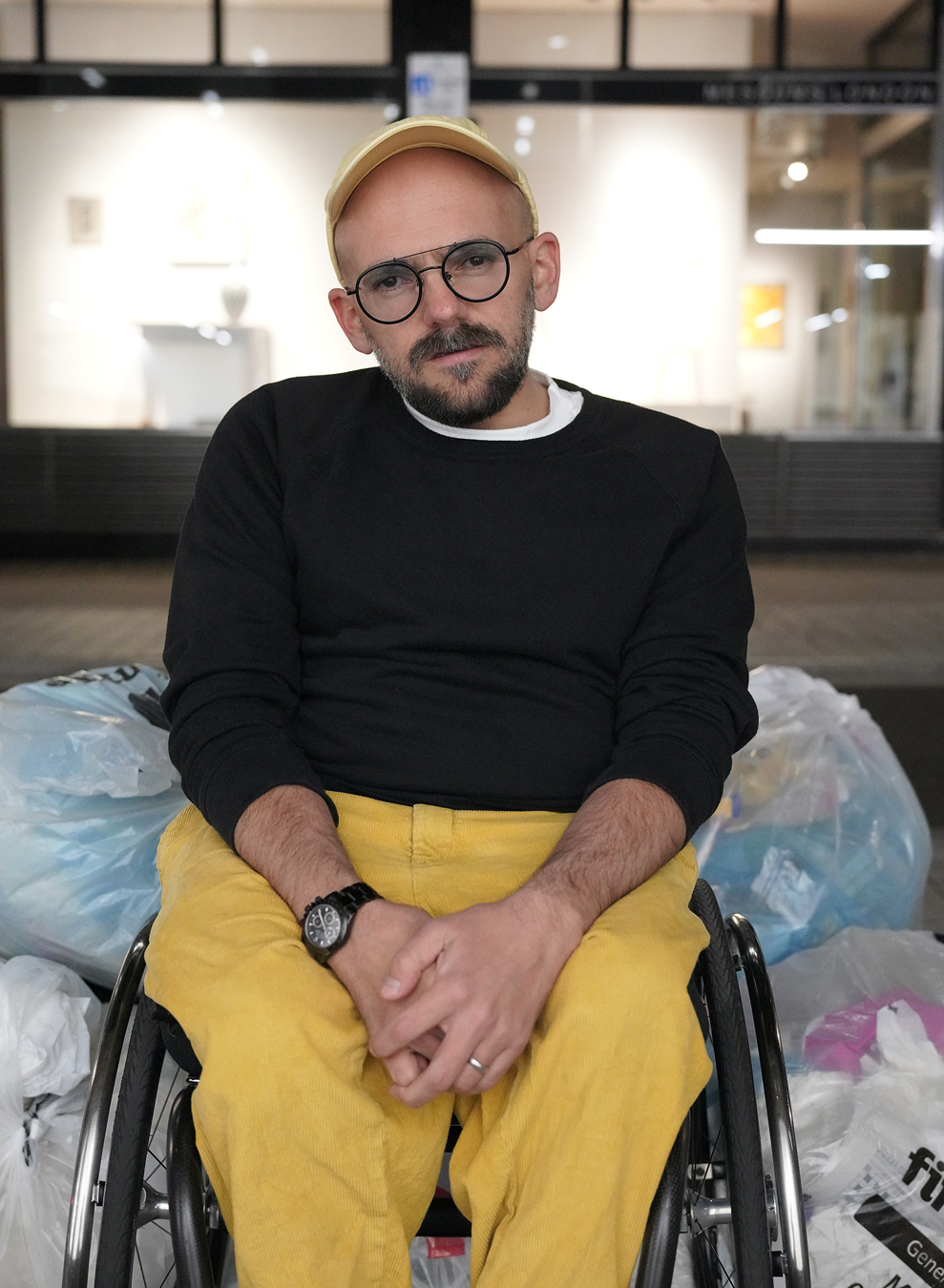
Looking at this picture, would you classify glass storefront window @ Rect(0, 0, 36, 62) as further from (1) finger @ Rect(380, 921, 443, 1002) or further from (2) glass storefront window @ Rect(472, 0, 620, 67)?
(1) finger @ Rect(380, 921, 443, 1002)

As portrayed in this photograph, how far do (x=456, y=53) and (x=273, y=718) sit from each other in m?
5.71

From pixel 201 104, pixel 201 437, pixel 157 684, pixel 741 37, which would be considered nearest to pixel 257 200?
pixel 201 104

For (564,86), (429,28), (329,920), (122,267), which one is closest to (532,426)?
(329,920)

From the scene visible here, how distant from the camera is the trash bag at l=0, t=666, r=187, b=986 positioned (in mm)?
1859

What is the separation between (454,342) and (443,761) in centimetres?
51

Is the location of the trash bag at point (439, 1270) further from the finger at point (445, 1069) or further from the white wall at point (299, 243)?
the white wall at point (299, 243)

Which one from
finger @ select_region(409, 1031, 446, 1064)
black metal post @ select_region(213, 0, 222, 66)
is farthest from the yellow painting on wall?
finger @ select_region(409, 1031, 446, 1064)

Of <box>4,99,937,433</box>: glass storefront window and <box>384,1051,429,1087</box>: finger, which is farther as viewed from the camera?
<box>4,99,937,433</box>: glass storefront window

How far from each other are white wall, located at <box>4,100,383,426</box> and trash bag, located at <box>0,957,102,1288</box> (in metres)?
5.77

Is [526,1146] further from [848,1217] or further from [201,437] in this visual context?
[201,437]

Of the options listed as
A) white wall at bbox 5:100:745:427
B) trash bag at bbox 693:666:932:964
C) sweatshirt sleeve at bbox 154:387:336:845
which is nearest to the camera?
sweatshirt sleeve at bbox 154:387:336:845

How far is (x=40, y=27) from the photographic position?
21.5ft

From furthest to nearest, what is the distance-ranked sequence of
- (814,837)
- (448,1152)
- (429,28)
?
(429,28), (814,837), (448,1152)

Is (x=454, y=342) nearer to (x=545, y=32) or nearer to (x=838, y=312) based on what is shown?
(x=545, y=32)
